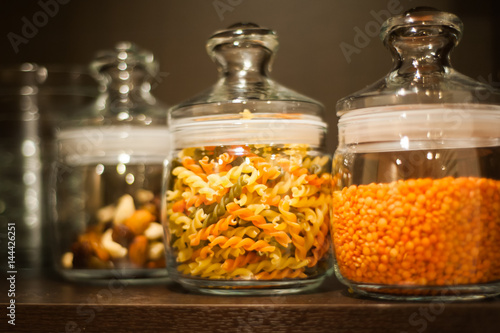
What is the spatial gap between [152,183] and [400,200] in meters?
0.41

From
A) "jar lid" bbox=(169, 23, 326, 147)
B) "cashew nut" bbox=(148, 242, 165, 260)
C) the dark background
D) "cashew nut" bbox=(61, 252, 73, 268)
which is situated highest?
the dark background

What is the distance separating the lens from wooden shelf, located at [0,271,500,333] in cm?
60

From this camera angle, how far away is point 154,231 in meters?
0.85

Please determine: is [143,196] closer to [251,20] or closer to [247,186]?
[247,186]

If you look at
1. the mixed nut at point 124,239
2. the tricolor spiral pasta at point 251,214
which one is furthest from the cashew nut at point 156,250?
the tricolor spiral pasta at point 251,214

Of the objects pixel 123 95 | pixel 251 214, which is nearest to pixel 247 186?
pixel 251 214

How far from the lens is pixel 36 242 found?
1031 mm

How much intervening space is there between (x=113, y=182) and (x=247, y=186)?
276 millimetres

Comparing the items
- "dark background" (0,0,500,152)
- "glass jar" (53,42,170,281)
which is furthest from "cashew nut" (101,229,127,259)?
"dark background" (0,0,500,152)

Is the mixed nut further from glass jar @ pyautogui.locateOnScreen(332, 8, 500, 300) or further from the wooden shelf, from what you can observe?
glass jar @ pyautogui.locateOnScreen(332, 8, 500, 300)

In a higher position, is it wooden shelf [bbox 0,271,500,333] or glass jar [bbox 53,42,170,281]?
glass jar [bbox 53,42,170,281]

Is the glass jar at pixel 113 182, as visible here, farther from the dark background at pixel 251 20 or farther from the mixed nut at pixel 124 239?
the dark background at pixel 251 20

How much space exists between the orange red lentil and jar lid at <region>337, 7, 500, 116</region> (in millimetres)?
103

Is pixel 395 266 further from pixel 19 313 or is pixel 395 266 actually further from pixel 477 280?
pixel 19 313
